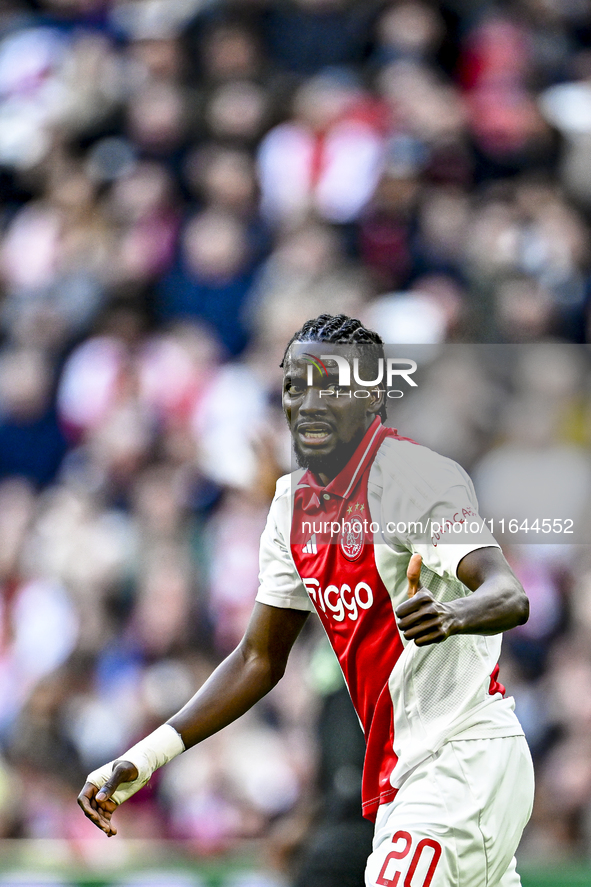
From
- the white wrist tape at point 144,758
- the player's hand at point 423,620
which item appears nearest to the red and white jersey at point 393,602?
the player's hand at point 423,620

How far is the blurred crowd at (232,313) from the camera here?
653 centimetres

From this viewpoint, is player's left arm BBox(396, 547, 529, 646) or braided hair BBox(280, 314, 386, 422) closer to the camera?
player's left arm BBox(396, 547, 529, 646)

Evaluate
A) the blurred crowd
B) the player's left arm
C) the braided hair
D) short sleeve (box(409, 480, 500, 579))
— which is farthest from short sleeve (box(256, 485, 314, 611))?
the blurred crowd

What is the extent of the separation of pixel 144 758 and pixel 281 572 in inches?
25.3

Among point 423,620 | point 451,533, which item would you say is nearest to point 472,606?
point 423,620

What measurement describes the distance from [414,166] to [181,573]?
10.0ft

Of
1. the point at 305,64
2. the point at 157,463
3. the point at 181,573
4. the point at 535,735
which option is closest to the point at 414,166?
the point at 305,64

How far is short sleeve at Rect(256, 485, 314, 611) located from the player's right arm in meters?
0.05

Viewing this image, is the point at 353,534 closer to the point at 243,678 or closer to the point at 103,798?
the point at 243,678

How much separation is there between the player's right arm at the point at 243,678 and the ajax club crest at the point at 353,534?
469mm

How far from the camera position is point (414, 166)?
26.1 ft

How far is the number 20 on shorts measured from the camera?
292 cm

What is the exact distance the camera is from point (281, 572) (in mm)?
3492

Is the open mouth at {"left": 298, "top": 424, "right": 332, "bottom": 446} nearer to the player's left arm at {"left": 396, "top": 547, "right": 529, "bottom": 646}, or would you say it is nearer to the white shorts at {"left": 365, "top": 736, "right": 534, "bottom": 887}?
the player's left arm at {"left": 396, "top": 547, "right": 529, "bottom": 646}
